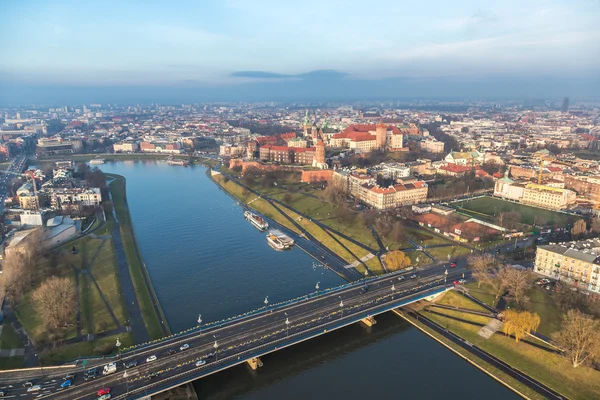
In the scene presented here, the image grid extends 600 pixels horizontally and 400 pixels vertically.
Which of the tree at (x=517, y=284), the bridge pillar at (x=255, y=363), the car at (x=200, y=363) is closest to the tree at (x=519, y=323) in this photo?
the tree at (x=517, y=284)

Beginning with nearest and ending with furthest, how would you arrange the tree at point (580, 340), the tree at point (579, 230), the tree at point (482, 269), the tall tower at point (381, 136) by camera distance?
the tree at point (580, 340) → the tree at point (482, 269) → the tree at point (579, 230) → the tall tower at point (381, 136)

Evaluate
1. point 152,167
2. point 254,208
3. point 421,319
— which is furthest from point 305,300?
point 152,167

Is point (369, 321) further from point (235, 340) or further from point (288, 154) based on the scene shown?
point (288, 154)

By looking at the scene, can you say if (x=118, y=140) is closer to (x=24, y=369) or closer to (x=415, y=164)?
(x=415, y=164)

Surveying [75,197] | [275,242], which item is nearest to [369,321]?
[275,242]

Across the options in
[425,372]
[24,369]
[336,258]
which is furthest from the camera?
[336,258]

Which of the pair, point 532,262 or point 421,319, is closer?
point 421,319

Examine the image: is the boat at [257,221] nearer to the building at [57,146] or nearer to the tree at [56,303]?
the tree at [56,303]
